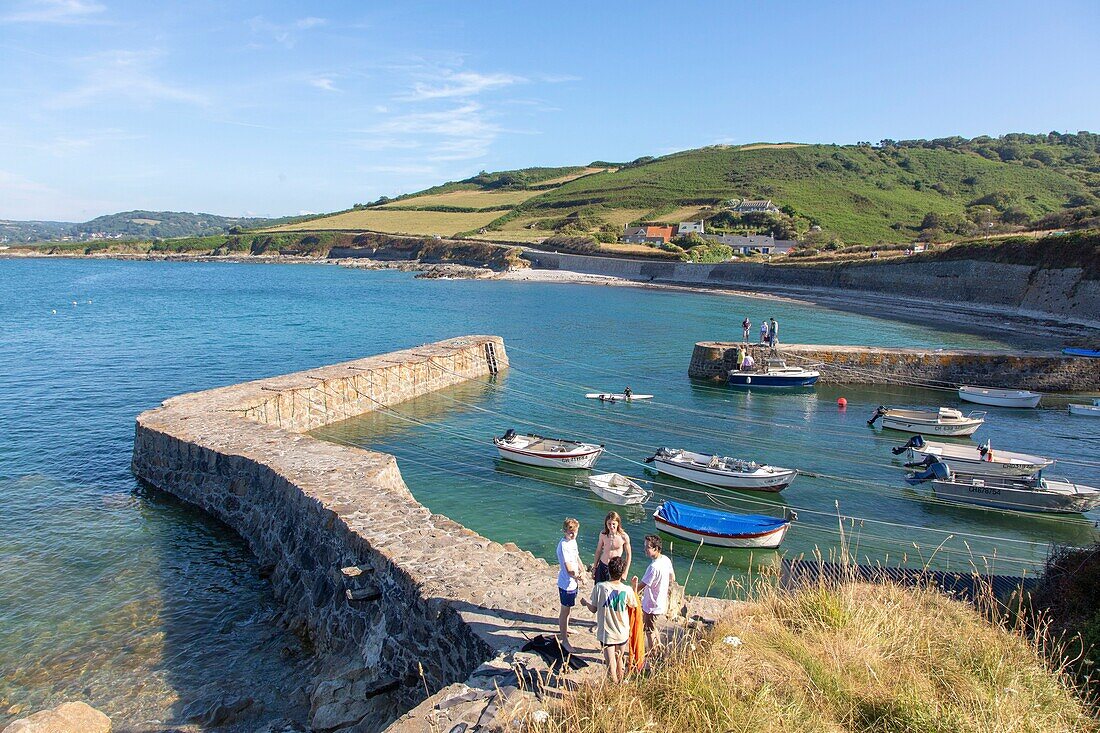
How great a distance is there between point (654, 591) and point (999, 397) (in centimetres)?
2629

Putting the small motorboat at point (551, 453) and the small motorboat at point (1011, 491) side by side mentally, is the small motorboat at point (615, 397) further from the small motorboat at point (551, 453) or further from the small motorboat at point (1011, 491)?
the small motorboat at point (1011, 491)

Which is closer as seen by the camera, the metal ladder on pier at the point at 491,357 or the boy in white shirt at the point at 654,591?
the boy in white shirt at the point at 654,591

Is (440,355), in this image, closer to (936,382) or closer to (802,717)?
(936,382)

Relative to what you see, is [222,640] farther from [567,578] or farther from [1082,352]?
[1082,352]

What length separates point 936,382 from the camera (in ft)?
97.9

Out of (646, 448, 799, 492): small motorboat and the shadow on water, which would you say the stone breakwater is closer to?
(646, 448, 799, 492): small motorboat

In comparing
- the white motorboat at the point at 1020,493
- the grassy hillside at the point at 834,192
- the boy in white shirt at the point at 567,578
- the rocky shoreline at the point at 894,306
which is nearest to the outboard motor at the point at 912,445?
the white motorboat at the point at 1020,493

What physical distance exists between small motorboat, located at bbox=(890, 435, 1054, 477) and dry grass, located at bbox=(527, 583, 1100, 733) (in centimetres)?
1254

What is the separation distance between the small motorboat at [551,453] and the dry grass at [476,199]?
151490 millimetres

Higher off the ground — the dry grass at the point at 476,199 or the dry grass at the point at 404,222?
the dry grass at the point at 476,199

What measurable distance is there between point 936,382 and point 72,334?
Answer: 162 feet

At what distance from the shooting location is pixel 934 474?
17.4 meters

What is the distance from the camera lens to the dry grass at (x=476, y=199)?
17019 centimetres

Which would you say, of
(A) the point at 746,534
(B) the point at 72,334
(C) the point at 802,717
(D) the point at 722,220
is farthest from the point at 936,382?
(D) the point at 722,220
